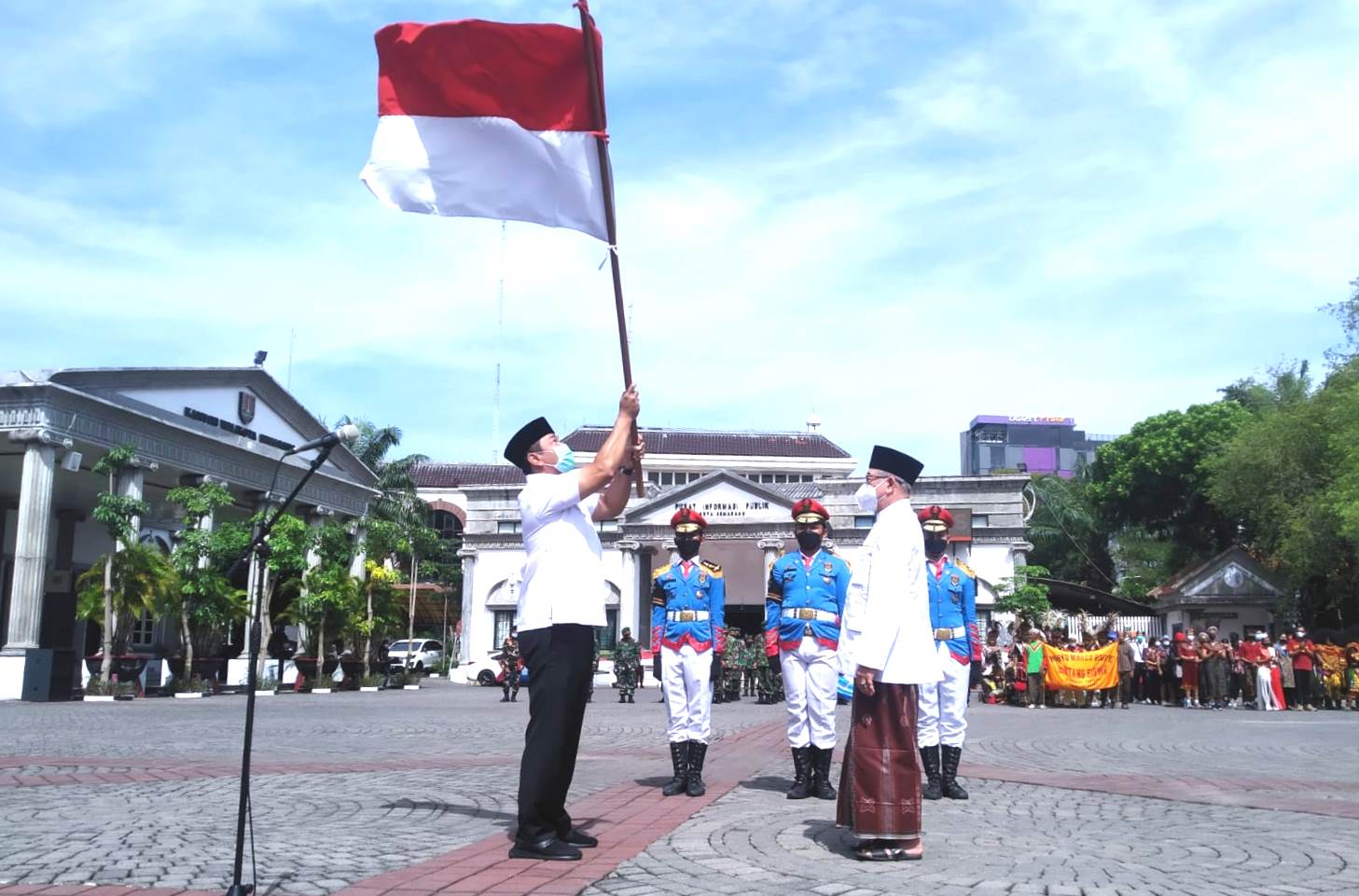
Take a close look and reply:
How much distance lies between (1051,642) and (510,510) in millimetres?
23647

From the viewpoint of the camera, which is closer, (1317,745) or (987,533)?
(1317,745)

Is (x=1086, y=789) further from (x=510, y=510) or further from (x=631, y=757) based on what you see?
(x=510, y=510)

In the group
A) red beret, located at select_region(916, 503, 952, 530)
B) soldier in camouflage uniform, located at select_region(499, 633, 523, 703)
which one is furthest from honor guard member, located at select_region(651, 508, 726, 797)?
soldier in camouflage uniform, located at select_region(499, 633, 523, 703)

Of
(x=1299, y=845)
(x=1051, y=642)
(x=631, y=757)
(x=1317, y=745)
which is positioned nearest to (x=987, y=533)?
(x=1051, y=642)

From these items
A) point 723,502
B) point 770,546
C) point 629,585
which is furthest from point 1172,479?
point 629,585

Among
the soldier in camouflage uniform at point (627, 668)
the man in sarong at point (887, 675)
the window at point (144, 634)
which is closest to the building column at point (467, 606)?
the window at point (144, 634)

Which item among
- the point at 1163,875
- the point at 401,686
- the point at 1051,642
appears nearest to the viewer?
the point at 1163,875

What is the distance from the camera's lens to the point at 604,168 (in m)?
6.52

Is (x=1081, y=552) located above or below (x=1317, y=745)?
above

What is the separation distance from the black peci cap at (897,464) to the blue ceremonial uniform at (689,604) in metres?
2.16

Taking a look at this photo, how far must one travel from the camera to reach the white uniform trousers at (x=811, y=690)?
8.02 metres

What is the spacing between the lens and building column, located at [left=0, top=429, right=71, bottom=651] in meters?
24.6

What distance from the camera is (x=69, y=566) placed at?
118 feet

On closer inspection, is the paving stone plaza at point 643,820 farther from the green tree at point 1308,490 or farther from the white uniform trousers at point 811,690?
the green tree at point 1308,490
